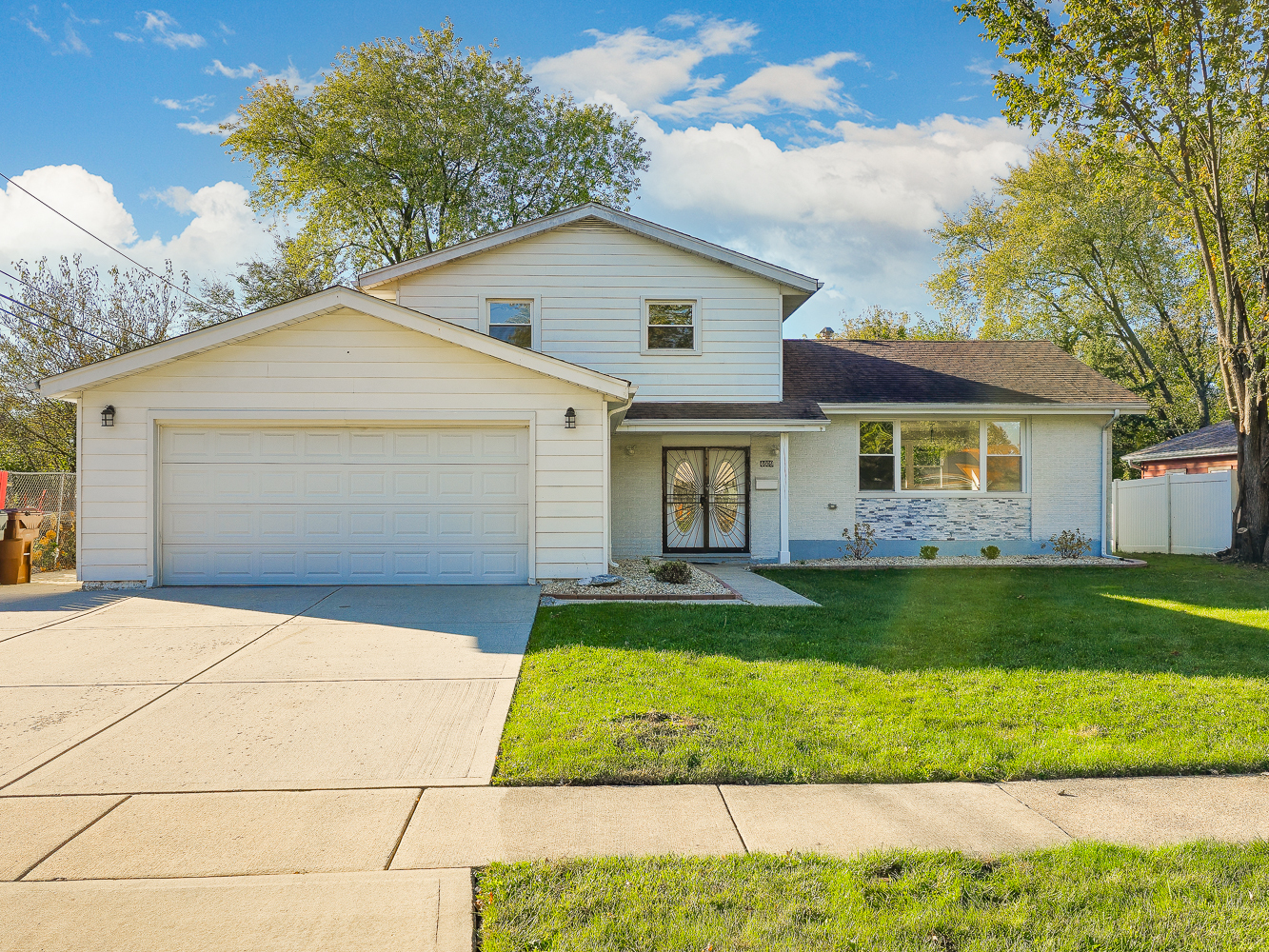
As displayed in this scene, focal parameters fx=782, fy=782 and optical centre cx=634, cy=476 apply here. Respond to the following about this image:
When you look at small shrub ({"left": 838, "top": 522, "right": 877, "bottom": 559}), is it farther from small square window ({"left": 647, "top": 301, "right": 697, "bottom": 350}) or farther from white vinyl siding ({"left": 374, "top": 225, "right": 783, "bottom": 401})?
small square window ({"left": 647, "top": 301, "right": 697, "bottom": 350})

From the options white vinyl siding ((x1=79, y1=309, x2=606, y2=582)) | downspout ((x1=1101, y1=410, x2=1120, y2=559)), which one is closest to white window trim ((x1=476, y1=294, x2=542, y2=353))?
white vinyl siding ((x1=79, y1=309, x2=606, y2=582))

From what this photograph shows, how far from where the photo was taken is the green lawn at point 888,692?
14.6 feet

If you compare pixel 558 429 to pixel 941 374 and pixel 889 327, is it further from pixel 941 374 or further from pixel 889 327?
pixel 889 327

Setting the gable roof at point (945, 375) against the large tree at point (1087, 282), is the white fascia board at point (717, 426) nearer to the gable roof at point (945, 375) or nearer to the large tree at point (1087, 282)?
the gable roof at point (945, 375)

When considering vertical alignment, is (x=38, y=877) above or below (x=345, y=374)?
below

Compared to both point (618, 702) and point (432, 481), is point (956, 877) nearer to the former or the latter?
point (618, 702)

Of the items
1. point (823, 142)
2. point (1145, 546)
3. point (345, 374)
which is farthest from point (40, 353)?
point (1145, 546)

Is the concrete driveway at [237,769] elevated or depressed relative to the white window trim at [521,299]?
depressed

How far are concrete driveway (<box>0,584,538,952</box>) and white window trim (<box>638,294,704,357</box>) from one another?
725cm

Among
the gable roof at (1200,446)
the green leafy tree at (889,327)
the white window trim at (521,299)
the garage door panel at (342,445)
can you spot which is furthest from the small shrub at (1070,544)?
the green leafy tree at (889,327)

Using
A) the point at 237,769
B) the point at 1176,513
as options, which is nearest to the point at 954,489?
the point at 1176,513

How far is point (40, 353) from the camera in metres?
20.1

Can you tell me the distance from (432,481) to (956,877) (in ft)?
29.8

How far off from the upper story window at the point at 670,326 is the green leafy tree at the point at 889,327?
2639cm
